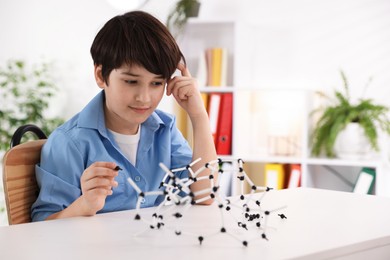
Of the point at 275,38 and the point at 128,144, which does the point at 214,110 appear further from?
the point at 128,144

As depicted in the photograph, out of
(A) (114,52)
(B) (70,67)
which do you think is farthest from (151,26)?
(B) (70,67)

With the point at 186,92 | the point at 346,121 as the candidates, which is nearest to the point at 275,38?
the point at 346,121

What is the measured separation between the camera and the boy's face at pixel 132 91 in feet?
4.48

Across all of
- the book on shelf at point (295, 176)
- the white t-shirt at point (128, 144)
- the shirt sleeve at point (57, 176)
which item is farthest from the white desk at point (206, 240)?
the book on shelf at point (295, 176)

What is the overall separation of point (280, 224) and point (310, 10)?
8.56ft

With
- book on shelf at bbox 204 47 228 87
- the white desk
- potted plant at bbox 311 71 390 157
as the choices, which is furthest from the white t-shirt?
book on shelf at bbox 204 47 228 87

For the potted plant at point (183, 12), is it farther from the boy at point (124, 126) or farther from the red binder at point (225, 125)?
the boy at point (124, 126)

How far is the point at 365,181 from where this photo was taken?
10.3ft

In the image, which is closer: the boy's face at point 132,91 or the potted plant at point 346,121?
the boy's face at point 132,91

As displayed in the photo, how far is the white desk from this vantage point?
2.79 ft

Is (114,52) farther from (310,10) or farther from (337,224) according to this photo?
(310,10)

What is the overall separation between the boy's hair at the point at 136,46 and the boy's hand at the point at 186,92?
10 centimetres

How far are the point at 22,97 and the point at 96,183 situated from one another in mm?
2911

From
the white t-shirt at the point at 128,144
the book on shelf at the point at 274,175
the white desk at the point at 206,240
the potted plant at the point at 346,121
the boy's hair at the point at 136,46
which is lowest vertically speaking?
the book on shelf at the point at 274,175
